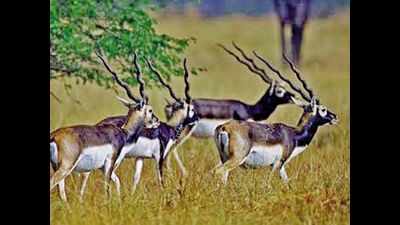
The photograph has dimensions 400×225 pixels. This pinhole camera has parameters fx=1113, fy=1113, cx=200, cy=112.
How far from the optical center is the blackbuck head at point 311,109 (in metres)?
4.35

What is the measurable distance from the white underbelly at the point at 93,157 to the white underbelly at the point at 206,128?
13.7 inches

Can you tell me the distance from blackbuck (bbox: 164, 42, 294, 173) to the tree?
155 mm

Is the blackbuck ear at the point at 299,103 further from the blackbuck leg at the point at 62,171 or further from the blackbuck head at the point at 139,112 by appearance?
the blackbuck leg at the point at 62,171

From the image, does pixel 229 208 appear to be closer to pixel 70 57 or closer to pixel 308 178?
→ pixel 308 178

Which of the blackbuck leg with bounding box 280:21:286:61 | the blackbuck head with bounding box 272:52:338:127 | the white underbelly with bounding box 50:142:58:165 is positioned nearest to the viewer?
the white underbelly with bounding box 50:142:58:165

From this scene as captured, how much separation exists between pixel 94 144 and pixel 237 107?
0.58 meters

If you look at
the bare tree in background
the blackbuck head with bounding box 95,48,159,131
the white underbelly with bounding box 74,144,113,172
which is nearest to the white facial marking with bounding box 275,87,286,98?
the bare tree in background

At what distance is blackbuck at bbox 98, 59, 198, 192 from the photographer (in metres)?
4.36

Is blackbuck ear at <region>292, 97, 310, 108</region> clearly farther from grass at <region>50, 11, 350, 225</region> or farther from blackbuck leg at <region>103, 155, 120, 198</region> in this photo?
blackbuck leg at <region>103, 155, 120, 198</region>

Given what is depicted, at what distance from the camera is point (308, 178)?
4.33m

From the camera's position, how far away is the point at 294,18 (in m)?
4.44

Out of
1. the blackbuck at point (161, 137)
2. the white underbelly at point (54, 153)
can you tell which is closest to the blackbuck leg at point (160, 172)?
the blackbuck at point (161, 137)

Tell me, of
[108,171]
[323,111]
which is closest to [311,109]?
[323,111]
